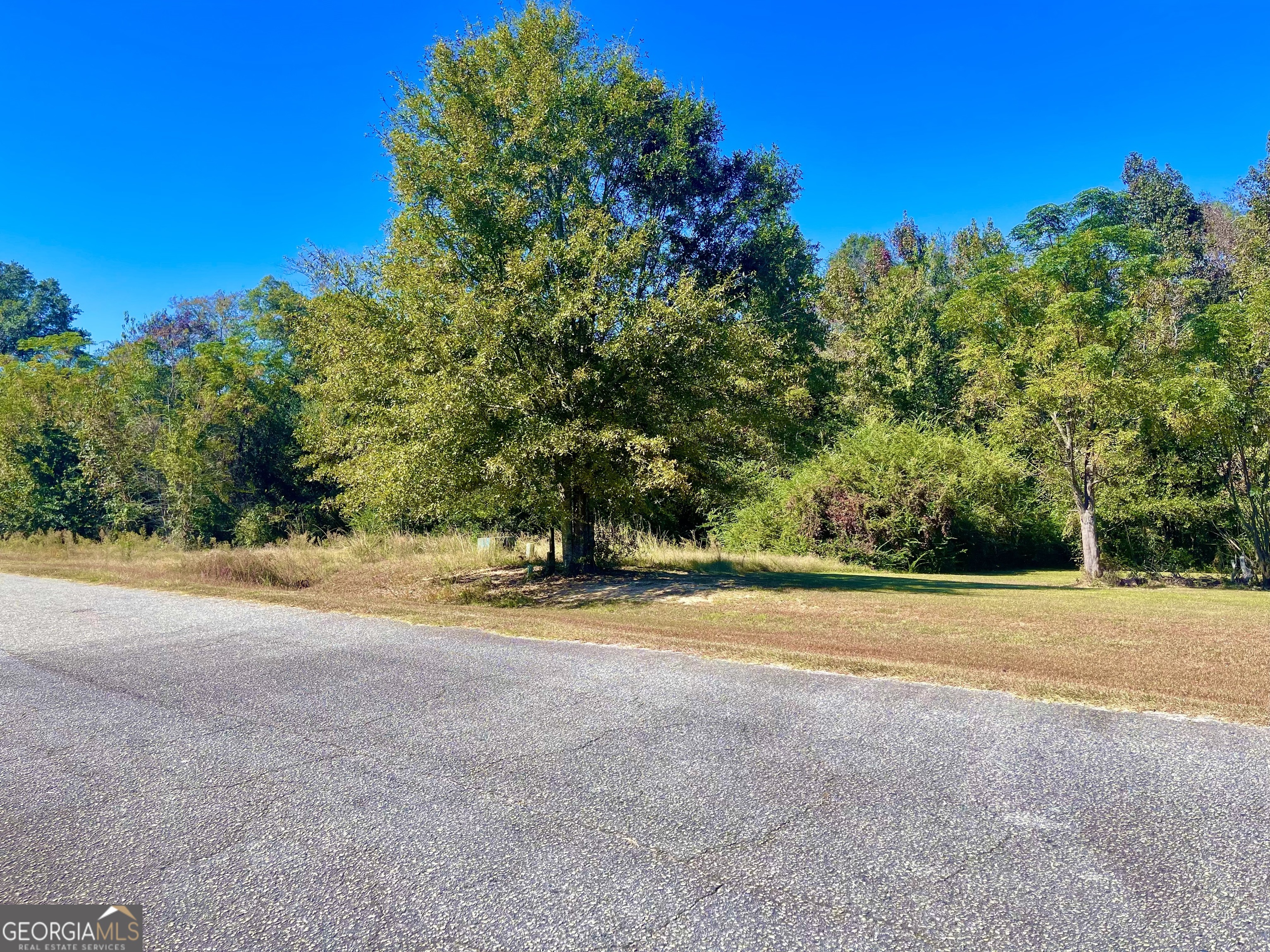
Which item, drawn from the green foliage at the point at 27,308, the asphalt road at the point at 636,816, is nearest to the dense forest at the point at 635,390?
the asphalt road at the point at 636,816

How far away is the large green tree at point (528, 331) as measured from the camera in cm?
1295

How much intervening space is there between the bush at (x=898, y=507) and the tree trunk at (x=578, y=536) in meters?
7.60

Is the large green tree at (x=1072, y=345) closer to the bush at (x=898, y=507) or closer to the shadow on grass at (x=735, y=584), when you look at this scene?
the bush at (x=898, y=507)

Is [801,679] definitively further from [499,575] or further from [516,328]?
[499,575]

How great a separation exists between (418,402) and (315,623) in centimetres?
472

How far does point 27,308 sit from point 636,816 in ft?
258

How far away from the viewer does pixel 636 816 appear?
140 inches

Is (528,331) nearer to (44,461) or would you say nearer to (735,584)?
(735,584)

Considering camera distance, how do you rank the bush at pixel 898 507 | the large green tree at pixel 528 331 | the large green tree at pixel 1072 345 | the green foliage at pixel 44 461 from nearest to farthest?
the large green tree at pixel 528 331, the large green tree at pixel 1072 345, the bush at pixel 898 507, the green foliage at pixel 44 461

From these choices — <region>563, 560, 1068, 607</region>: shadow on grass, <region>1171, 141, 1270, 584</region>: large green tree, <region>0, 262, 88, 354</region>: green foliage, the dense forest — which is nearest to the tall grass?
the dense forest

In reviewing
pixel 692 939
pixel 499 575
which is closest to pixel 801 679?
pixel 692 939

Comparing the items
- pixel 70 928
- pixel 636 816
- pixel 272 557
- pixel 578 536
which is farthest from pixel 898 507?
pixel 70 928

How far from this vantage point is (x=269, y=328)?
34875mm

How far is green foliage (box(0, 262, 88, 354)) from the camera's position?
193ft
